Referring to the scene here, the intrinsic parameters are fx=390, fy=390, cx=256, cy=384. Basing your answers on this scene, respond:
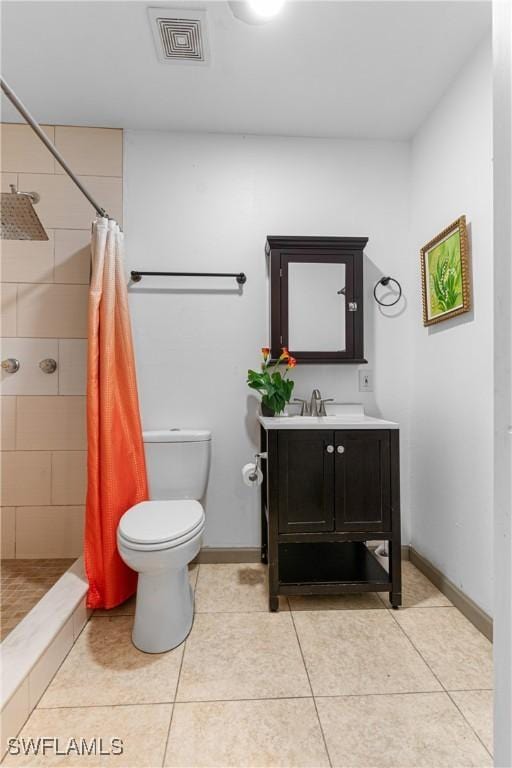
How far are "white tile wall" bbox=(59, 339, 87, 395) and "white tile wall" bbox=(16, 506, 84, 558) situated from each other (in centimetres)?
65

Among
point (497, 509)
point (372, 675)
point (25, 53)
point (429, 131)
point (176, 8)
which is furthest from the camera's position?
point (429, 131)

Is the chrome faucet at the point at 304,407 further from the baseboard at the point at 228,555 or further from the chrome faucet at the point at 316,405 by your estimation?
the baseboard at the point at 228,555

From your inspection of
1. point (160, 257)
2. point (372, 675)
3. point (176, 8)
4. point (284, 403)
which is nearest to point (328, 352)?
point (284, 403)

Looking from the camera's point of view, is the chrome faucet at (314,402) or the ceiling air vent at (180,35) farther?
the chrome faucet at (314,402)

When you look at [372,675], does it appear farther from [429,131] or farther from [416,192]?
[429,131]

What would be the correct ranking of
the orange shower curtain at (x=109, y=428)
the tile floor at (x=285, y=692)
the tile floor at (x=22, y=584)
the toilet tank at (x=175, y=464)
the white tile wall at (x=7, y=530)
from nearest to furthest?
the tile floor at (x=285, y=692)
the tile floor at (x=22, y=584)
the orange shower curtain at (x=109, y=428)
the toilet tank at (x=175, y=464)
the white tile wall at (x=7, y=530)

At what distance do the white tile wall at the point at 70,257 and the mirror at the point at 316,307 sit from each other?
1154 mm

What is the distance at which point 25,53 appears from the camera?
1.66 meters

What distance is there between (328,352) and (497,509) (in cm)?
166

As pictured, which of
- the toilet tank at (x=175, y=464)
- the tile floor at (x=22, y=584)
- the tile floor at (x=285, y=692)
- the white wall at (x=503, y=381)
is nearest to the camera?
the white wall at (x=503, y=381)

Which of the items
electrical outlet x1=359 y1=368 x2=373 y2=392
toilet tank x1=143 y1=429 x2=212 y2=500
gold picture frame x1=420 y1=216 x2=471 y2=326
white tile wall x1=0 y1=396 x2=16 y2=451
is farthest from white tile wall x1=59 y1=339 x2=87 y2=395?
gold picture frame x1=420 y1=216 x2=471 y2=326

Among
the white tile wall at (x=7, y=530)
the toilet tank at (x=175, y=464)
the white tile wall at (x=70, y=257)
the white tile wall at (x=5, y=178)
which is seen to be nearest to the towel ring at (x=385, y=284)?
the toilet tank at (x=175, y=464)

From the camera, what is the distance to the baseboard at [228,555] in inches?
85.6

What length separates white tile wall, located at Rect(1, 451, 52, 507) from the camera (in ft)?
6.93
